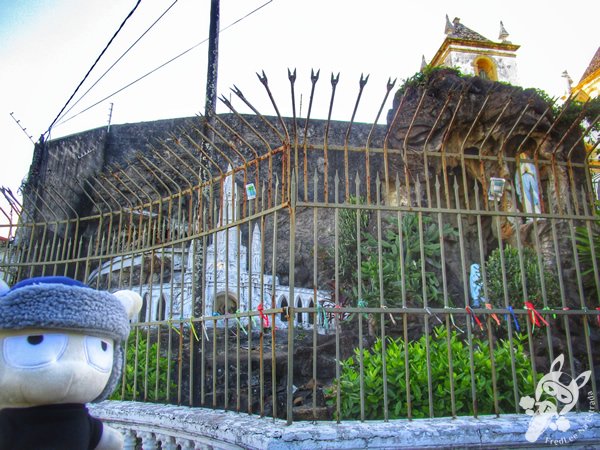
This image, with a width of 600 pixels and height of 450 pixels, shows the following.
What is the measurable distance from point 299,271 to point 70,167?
650 cm

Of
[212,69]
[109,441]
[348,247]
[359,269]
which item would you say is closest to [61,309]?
[109,441]

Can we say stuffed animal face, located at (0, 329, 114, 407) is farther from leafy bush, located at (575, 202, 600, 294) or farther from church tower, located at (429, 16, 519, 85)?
church tower, located at (429, 16, 519, 85)

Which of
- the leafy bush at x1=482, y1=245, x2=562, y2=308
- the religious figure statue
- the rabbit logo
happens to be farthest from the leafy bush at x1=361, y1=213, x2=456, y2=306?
the rabbit logo

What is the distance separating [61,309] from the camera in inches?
79.6

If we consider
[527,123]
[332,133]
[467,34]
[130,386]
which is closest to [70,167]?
[332,133]

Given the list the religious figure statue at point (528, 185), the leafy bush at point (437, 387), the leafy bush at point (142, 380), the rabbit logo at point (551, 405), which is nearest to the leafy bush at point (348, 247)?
the religious figure statue at point (528, 185)

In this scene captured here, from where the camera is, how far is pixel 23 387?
75.1 inches

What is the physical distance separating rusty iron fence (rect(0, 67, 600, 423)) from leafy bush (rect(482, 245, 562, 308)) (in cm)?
4

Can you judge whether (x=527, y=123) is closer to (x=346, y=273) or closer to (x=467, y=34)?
(x=346, y=273)

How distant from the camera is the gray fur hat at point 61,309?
6.45 feet

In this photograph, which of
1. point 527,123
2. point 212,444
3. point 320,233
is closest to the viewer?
point 212,444

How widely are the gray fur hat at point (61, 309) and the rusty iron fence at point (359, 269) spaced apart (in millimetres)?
1068

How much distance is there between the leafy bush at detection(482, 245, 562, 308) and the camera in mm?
7096

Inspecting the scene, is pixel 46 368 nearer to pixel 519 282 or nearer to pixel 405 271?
pixel 405 271
